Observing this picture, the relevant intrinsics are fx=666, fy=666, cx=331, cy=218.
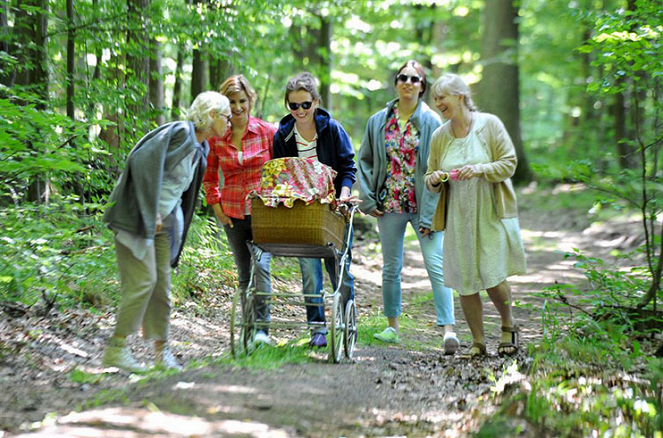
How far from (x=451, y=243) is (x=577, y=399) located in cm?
190

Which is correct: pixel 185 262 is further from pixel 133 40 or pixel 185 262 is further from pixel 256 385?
pixel 256 385

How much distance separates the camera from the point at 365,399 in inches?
164

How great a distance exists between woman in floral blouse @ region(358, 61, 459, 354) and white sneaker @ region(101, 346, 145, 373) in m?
A: 2.54

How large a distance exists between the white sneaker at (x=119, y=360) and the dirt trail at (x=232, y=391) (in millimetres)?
97

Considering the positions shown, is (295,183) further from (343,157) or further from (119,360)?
(119,360)

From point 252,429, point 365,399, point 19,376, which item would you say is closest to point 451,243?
point 365,399

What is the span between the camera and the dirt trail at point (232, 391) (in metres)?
3.29

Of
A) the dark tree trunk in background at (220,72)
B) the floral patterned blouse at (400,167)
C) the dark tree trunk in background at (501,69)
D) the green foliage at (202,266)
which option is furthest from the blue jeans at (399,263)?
the dark tree trunk in background at (501,69)

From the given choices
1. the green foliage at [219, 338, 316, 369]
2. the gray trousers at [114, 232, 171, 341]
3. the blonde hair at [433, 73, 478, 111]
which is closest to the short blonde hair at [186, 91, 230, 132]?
the gray trousers at [114, 232, 171, 341]

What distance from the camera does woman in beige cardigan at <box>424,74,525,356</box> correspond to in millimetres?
5363

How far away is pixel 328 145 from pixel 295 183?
877 mm

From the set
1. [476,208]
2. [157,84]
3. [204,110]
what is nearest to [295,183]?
[204,110]

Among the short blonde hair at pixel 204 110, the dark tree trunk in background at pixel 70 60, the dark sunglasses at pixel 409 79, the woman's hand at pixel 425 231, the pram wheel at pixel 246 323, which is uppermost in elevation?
the dark tree trunk in background at pixel 70 60

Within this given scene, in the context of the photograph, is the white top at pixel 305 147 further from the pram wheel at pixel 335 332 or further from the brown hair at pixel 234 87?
the pram wheel at pixel 335 332
